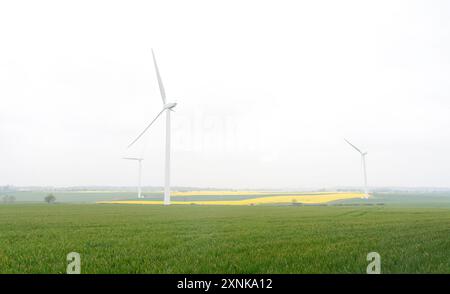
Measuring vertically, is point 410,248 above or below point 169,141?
below

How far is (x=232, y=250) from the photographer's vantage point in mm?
12266

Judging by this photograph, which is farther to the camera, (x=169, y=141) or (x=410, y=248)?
(x=169, y=141)

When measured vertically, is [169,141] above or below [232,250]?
above

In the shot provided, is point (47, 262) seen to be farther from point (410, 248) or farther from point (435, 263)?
point (410, 248)

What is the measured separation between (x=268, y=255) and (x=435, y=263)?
4.70m
